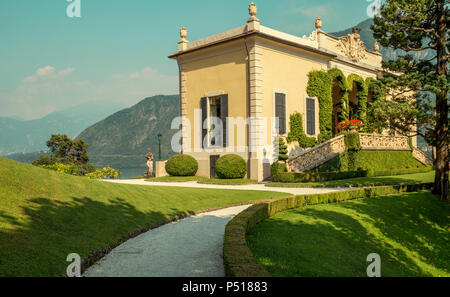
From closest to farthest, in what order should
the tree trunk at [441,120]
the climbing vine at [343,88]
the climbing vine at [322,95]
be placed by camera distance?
1. the tree trunk at [441,120]
2. the climbing vine at [322,95]
3. the climbing vine at [343,88]

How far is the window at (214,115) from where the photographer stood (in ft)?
87.7

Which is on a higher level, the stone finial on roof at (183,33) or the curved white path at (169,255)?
the stone finial on roof at (183,33)

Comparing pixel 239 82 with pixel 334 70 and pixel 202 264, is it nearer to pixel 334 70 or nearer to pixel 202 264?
pixel 334 70

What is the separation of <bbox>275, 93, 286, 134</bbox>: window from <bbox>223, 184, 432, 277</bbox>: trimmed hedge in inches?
376

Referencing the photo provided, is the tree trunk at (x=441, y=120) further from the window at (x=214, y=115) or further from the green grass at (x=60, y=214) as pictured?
the window at (x=214, y=115)

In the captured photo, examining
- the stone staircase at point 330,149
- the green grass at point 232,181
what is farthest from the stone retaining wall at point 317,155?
the green grass at point 232,181

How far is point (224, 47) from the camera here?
2661 cm

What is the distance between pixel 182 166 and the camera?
2716cm

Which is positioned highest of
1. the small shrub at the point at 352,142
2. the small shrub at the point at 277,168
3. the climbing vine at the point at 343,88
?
the climbing vine at the point at 343,88

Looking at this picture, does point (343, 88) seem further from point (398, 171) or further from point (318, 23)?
point (398, 171)

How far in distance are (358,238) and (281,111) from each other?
616 inches

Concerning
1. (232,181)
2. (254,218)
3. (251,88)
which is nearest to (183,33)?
(251,88)
